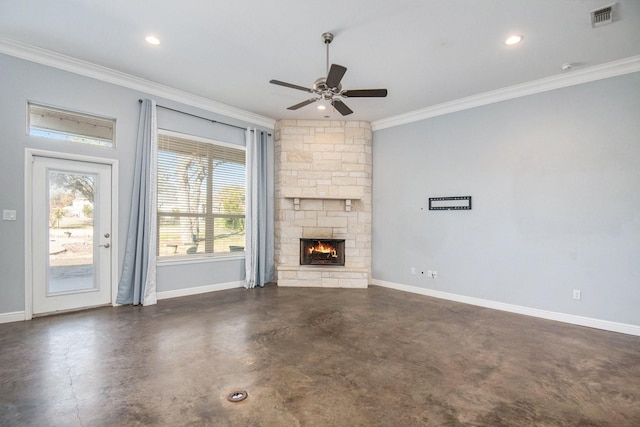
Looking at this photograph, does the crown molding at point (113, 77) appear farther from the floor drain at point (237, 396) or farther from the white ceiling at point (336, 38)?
the floor drain at point (237, 396)

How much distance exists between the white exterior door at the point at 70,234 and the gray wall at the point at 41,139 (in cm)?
15

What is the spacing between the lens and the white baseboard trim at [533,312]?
3643 mm

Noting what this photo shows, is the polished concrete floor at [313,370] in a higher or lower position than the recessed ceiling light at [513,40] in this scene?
lower

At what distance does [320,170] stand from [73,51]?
4025 millimetres

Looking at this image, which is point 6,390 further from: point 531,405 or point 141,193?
point 531,405

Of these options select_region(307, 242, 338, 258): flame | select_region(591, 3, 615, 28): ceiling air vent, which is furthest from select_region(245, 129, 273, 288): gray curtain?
select_region(591, 3, 615, 28): ceiling air vent

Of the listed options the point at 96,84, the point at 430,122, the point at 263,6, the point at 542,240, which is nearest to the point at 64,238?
the point at 96,84

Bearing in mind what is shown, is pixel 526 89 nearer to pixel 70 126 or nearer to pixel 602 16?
pixel 602 16

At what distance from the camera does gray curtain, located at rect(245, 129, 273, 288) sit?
577 cm

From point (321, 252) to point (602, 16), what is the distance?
5005 mm

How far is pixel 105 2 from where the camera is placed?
283cm

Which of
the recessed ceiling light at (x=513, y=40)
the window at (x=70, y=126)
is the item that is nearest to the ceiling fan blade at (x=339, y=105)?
the recessed ceiling light at (x=513, y=40)

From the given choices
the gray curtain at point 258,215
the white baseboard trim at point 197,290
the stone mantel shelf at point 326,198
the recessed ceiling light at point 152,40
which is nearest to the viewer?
the recessed ceiling light at point 152,40

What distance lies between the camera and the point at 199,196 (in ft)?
17.4
